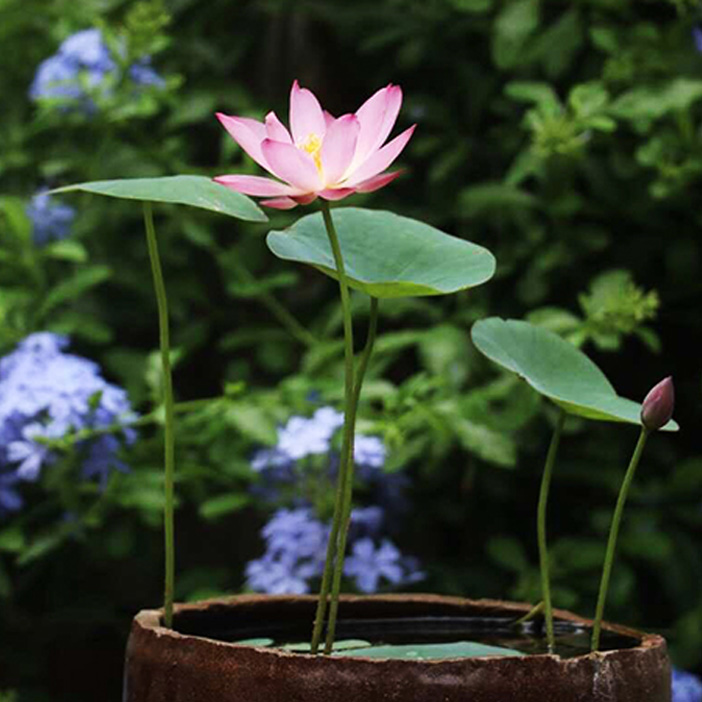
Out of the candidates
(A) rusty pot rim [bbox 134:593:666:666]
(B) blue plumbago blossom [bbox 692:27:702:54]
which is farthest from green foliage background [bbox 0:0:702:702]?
(A) rusty pot rim [bbox 134:593:666:666]

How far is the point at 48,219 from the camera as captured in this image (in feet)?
7.30

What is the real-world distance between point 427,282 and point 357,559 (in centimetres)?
102

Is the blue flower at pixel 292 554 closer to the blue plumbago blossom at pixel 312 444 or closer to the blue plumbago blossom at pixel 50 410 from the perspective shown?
the blue plumbago blossom at pixel 312 444

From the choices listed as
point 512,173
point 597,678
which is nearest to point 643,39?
point 512,173

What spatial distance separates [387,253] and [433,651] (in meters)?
0.26

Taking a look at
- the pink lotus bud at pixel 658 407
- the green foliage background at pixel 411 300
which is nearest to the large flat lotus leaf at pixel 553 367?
the pink lotus bud at pixel 658 407

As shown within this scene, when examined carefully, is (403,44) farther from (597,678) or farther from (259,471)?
(597,678)

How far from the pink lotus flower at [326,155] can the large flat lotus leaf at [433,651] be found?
0.94 ft

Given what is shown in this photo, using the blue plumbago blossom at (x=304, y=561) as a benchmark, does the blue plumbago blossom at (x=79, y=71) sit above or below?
above

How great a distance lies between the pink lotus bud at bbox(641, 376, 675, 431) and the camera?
2.79ft

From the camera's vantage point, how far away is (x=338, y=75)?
2.49 m

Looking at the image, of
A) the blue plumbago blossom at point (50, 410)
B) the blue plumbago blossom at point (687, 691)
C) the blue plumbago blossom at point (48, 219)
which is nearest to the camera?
the blue plumbago blossom at point (687, 691)

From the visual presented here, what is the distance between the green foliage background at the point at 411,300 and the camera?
6.40 feet

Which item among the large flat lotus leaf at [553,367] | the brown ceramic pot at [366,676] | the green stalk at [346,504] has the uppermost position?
the large flat lotus leaf at [553,367]
